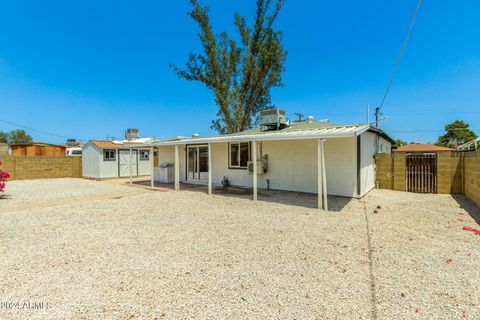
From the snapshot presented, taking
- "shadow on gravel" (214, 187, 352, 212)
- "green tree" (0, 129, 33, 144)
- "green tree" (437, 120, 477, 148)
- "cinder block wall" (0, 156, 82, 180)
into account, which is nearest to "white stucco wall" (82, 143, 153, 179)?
"cinder block wall" (0, 156, 82, 180)

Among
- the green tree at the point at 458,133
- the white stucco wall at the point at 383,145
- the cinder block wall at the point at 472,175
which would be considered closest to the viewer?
the cinder block wall at the point at 472,175

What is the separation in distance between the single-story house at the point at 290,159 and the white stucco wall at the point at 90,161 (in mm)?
6899

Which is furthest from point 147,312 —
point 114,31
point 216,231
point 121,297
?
point 114,31

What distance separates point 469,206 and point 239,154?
809 centimetres

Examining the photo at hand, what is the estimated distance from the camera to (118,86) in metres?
24.3

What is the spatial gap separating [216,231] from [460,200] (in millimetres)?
8235

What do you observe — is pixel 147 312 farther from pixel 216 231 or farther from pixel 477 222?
pixel 477 222

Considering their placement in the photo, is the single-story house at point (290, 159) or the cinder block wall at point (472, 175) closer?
the cinder block wall at point (472, 175)

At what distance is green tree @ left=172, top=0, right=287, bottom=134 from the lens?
17.5m

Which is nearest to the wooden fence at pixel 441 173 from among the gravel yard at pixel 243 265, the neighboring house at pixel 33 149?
the gravel yard at pixel 243 265

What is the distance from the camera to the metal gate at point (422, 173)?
8906 mm

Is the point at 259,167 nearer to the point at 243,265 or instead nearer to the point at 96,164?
the point at 243,265

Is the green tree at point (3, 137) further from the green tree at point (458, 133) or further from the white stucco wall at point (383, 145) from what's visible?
the green tree at point (458, 133)

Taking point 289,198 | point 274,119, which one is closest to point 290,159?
point 289,198
